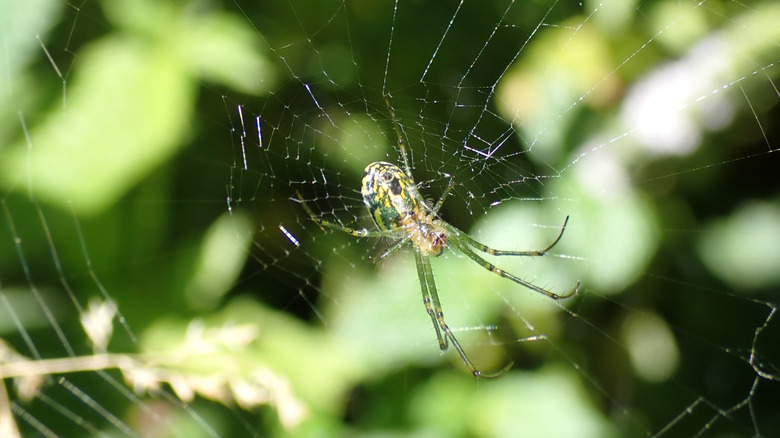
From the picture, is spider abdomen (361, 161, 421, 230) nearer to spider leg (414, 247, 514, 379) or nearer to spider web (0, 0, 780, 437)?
spider web (0, 0, 780, 437)

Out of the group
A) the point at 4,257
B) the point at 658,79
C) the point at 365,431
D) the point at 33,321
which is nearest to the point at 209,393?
the point at 365,431

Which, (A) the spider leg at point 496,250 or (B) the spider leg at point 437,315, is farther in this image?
(B) the spider leg at point 437,315

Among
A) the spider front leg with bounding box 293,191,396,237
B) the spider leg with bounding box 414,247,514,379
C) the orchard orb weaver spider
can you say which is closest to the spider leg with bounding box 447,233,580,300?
the orchard orb weaver spider

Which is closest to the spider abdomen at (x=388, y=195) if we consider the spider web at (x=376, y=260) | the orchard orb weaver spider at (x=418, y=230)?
the orchard orb weaver spider at (x=418, y=230)

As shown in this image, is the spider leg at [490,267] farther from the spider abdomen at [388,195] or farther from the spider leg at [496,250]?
the spider abdomen at [388,195]

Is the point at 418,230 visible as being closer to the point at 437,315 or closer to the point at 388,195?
the point at 388,195

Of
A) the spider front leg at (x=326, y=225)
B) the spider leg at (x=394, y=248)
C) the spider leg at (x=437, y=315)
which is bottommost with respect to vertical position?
the spider leg at (x=437, y=315)
